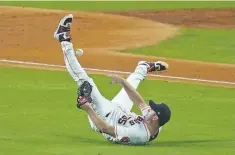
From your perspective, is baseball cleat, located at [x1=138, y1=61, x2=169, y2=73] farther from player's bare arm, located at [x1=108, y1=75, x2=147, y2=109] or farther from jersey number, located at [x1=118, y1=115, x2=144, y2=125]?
jersey number, located at [x1=118, y1=115, x2=144, y2=125]

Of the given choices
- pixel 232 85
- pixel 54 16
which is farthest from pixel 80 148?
pixel 54 16

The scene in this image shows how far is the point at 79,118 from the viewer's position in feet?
40.7

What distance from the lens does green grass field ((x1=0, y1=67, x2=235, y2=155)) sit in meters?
9.91

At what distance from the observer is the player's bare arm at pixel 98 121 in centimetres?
1009

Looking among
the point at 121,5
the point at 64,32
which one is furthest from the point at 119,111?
the point at 121,5

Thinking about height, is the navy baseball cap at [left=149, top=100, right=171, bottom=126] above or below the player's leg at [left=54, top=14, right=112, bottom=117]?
below

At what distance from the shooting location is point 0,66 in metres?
18.6

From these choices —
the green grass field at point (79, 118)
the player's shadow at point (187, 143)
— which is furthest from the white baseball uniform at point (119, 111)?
the player's shadow at point (187, 143)

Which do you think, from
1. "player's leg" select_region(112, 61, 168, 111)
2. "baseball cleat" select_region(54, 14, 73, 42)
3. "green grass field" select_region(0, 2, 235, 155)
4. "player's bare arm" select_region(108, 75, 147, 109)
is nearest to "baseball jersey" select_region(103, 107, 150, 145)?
"green grass field" select_region(0, 2, 235, 155)

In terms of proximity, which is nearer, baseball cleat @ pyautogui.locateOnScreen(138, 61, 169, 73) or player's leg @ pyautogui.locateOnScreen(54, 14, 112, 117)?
player's leg @ pyautogui.locateOnScreen(54, 14, 112, 117)

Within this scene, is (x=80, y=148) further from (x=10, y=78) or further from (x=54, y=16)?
(x=54, y=16)

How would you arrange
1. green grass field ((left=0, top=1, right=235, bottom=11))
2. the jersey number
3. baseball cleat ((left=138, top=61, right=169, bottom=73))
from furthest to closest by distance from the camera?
green grass field ((left=0, top=1, right=235, bottom=11))
baseball cleat ((left=138, top=61, right=169, bottom=73))
the jersey number

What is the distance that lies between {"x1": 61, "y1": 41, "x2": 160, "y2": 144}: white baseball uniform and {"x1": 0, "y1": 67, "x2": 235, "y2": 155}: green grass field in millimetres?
215

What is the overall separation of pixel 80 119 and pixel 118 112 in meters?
1.85
